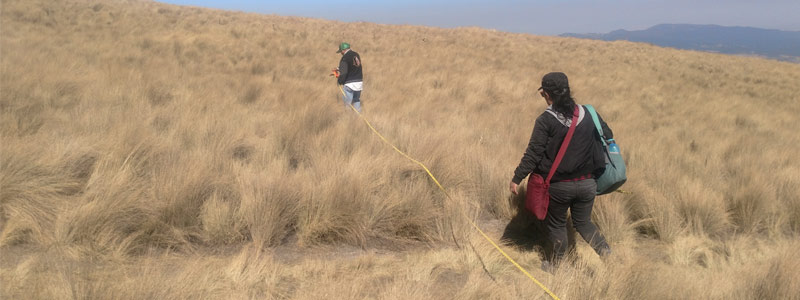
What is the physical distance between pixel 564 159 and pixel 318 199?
209 centimetres

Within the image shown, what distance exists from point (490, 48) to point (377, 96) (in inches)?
552

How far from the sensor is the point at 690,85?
50.8 ft

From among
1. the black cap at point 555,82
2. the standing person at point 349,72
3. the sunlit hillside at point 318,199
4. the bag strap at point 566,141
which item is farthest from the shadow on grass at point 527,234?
the standing person at point 349,72

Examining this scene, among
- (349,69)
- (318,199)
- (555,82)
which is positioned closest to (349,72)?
(349,69)

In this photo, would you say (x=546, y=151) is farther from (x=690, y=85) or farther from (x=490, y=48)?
(x=490, y=48)

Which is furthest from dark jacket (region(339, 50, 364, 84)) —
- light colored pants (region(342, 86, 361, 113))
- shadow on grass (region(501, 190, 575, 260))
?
shadow on grass (region(501, 190, 575, 260))

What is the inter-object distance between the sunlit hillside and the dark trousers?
0.83 feet

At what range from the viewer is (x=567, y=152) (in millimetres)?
2867

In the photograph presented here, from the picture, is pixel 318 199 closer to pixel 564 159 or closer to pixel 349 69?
pixel 564 159

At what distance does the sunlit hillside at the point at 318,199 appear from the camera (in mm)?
2621

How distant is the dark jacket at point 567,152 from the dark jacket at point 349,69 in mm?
5246

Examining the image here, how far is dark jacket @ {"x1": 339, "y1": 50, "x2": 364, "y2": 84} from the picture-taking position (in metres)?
7.70

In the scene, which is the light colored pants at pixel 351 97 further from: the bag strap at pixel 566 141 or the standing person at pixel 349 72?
the bag strap at pixel 566 141

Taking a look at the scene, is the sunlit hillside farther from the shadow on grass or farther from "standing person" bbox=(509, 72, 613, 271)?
"standing person" bbox=(509, 72, 613, 271)
